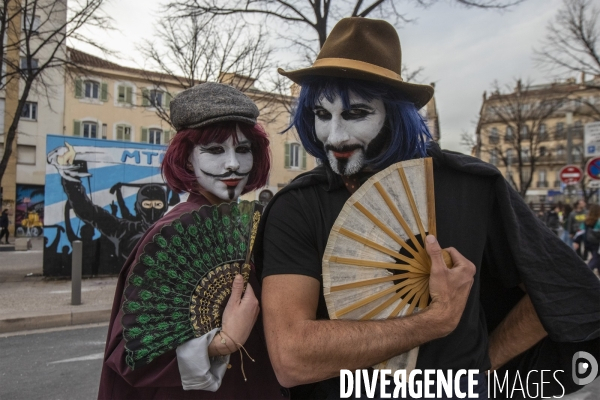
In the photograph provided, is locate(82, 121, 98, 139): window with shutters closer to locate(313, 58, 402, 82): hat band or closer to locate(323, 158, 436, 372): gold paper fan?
locate(313, 58, 402, 82): hat band

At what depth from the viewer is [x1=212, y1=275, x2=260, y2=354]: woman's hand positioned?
1.41 m

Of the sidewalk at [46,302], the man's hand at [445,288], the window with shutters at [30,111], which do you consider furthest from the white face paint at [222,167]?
the window with shutters at [30,111]

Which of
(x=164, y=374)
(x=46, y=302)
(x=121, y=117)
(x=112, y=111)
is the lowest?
(x=46, y=302)

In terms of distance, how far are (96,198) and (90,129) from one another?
782 inches

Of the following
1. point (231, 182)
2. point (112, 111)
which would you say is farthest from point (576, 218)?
point (112, 111)

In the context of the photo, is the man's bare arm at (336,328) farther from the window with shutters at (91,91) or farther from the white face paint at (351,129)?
the window with shutters at (91,91)

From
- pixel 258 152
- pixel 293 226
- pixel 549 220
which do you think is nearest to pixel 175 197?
pixel 258 152

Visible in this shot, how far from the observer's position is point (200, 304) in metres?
1.44

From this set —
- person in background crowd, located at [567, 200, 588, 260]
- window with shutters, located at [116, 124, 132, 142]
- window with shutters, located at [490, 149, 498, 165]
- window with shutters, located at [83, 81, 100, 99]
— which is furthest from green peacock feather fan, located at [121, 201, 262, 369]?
window with shutters, located at [83, 81, 100, 99]

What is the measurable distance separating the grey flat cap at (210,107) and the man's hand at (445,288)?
1018mm

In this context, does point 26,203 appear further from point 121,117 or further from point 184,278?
point 184,278

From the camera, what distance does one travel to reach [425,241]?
44.2 inches

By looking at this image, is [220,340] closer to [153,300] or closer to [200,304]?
[200,304]

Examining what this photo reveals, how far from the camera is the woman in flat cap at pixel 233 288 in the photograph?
1.40 m
